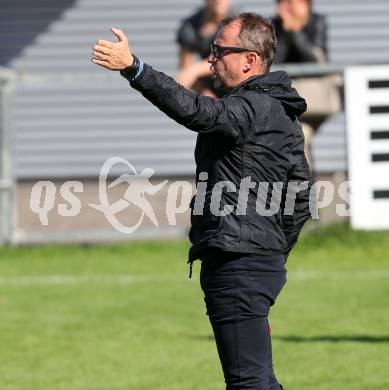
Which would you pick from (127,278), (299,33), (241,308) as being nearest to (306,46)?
(299,33)

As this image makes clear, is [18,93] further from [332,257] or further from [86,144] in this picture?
[332,257]

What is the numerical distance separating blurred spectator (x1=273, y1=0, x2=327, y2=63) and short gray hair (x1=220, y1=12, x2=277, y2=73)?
658cm

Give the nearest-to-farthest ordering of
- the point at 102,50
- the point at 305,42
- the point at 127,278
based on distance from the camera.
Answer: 1. the point at 102,50
2. the point at 127,278
3. the point at 305,42

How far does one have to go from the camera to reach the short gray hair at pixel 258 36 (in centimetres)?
484

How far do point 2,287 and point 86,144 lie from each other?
285 inches

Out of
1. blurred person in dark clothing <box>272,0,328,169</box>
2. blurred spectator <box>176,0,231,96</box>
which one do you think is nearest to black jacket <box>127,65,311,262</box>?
blurred spectator <box>176,0,231,96</box>

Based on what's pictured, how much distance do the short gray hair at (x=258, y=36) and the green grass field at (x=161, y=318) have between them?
229 cm

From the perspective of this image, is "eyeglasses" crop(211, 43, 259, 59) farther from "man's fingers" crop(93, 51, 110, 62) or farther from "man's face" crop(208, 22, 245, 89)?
"man's fingers" crop(93, 51, 110, 62)

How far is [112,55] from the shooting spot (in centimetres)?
440

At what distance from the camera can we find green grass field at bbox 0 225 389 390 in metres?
6.92

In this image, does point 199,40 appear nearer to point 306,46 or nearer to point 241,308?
point 306,46

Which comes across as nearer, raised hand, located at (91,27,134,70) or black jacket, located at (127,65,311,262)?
raised hand, located at (91,27,134,70)

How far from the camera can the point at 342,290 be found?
33.9 ft

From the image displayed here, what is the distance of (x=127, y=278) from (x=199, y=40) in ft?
8.55
